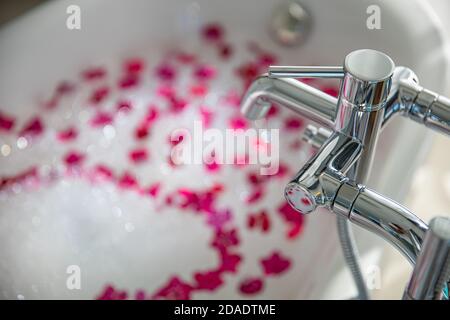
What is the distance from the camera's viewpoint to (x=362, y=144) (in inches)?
28.5

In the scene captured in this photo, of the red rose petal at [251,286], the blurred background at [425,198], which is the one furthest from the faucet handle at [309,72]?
the red rose petal at [251,286]

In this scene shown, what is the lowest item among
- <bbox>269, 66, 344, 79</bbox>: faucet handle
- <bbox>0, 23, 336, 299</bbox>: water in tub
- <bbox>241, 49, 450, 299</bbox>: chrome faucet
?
<bbox>241, 49, 450, 299</bbox>: chrome faucet

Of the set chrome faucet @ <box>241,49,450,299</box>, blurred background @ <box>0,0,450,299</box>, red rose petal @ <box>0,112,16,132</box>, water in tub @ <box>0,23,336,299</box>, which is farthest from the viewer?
red rose petal @ <box>0,112,16,132</box>

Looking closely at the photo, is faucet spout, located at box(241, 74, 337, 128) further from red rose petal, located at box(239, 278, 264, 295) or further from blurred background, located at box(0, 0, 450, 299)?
red rose petal, located at box(239, 278, 264, 295)

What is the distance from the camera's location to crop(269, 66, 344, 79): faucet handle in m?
0.70

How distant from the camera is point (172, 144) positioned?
1696mm

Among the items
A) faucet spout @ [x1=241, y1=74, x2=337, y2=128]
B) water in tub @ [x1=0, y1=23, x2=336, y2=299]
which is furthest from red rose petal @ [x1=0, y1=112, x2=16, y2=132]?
faucet spout @ [x1=241, y1=74, x2=337, y2=128]

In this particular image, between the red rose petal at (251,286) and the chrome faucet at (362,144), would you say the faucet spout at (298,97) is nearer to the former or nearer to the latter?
the chrome faucet at (362,144)

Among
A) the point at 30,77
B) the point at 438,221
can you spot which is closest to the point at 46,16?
the point at 30,77

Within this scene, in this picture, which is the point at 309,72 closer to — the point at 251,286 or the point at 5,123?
the point at 251,286

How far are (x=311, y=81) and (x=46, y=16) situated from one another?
0.68m

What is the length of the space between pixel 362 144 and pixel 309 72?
0.10 metres

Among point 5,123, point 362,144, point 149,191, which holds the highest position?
point 5,123

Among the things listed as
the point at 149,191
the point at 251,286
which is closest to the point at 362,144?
the point at 251,286
